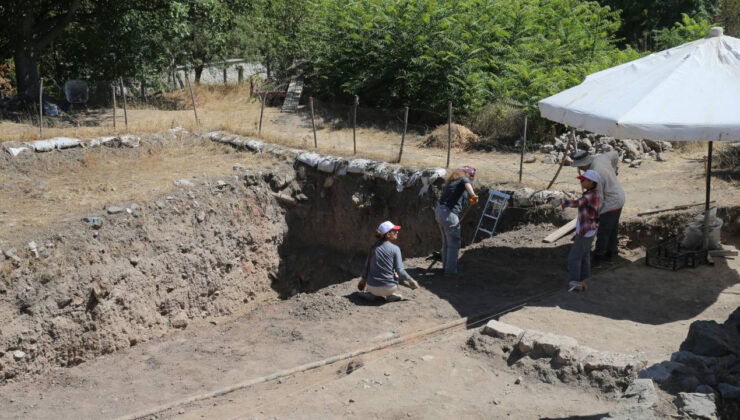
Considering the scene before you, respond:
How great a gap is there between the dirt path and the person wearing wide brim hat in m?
0.48

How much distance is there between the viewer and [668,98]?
863cm

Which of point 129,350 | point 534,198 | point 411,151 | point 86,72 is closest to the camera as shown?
point 129,350

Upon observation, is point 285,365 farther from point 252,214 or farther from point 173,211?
point 252,214

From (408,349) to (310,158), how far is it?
325 inches

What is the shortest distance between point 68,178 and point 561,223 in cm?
974

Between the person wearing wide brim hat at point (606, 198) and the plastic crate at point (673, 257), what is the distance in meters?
0.54

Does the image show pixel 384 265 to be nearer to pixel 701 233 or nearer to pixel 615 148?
pixel 701 233

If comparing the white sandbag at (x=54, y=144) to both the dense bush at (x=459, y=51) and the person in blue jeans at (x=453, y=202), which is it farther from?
the person in blue jeans at (x=453, y=202)

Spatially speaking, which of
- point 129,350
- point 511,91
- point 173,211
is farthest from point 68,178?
point 511,91

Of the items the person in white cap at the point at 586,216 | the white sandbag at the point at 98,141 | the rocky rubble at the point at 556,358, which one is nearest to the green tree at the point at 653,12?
the white sandbag at the point at 98,141

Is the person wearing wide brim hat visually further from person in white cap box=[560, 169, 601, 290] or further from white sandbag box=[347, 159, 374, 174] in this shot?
white sandbag box=[347, 159, 374, 174]

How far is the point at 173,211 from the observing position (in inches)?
517

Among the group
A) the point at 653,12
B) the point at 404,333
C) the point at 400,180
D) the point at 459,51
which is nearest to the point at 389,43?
the point at 459,51

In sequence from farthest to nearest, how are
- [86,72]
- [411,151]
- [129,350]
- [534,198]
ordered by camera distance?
[86,72], [411,151], [534,198], [129,350]
